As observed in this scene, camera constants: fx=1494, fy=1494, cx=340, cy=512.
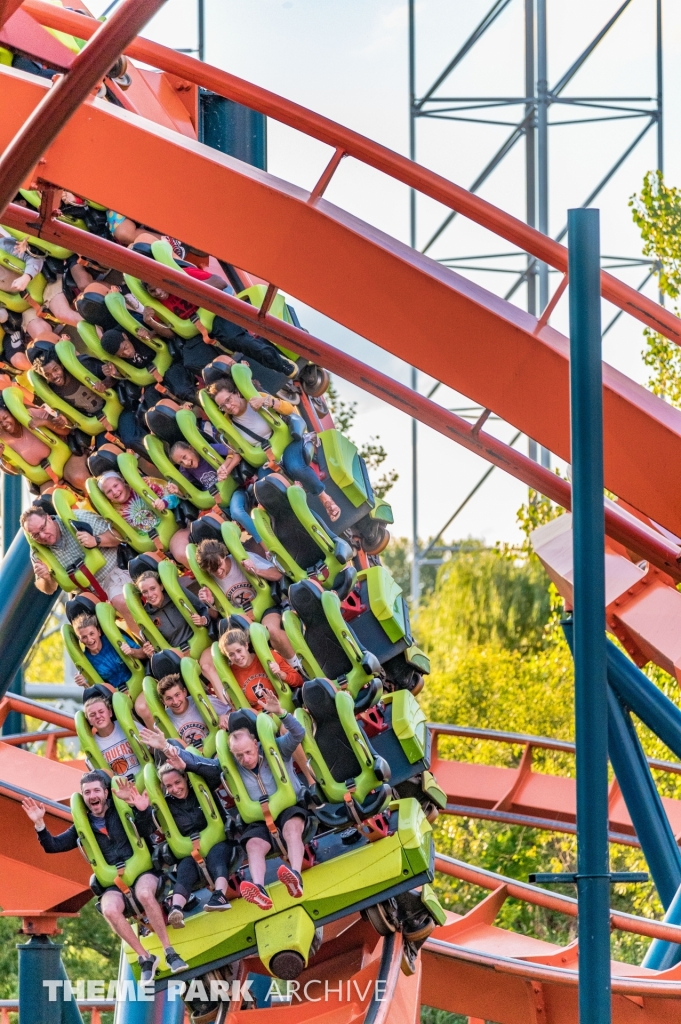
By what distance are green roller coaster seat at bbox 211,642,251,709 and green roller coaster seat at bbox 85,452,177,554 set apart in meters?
0.47

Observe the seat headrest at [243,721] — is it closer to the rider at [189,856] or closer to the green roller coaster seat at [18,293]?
the rider at [189,856]

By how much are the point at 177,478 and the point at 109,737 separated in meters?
0.96

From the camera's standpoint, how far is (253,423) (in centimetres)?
515

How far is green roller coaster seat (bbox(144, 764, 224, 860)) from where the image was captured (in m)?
4.95

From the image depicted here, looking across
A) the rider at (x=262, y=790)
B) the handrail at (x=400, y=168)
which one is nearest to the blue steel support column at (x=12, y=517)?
the rider at (x=262, y=790)

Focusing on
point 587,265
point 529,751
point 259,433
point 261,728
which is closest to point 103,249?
point 259,433

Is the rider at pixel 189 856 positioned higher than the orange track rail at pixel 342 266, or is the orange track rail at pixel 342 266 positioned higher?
the orange track rail at pixel 342 266

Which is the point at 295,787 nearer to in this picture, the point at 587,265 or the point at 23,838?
the point at 23,838

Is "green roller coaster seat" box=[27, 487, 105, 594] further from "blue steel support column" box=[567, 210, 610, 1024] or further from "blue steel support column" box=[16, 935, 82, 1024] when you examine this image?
"blue steel support column" box=[567, 210, 610, 1024]

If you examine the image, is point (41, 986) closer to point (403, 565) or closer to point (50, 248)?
point (50, 248)

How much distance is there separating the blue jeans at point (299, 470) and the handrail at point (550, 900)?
1.58m

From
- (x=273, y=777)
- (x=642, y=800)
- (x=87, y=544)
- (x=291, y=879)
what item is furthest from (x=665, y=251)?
(x=291, y=879)

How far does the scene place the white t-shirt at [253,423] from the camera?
5.14 m

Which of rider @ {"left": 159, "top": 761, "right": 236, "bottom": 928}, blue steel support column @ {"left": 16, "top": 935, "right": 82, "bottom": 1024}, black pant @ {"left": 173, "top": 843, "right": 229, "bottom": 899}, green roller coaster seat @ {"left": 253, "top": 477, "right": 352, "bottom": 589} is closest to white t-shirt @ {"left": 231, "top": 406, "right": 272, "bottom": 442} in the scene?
green roller coaster seat @ {"left": 253, "top": 477, "right": 352, "bottom": 589}
